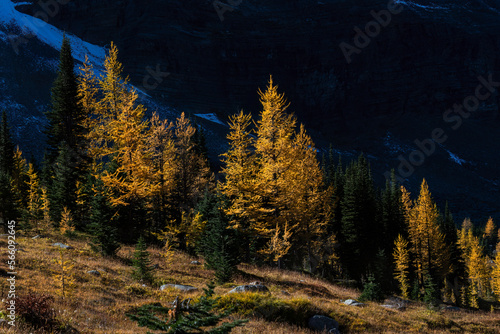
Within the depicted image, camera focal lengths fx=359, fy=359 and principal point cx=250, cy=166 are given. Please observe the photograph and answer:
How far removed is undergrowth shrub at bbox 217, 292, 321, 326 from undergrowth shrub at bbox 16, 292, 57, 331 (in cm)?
526

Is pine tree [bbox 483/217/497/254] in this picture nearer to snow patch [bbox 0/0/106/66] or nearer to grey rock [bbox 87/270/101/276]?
grey rock [bbox 87/270/101/276]

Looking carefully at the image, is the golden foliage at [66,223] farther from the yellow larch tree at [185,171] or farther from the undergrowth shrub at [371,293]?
the undergrowth shrub at [371,293]

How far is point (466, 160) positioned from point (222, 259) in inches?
8577

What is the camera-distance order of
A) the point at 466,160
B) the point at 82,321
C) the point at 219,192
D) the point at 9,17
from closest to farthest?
the point at 82,321 < the point at 219,192 < the point at 9,17 < the point at 466,160

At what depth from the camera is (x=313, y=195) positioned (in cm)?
2703

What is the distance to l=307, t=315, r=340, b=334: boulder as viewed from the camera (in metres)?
12.3

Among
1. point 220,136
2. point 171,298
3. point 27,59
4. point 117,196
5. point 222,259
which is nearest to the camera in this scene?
point 171,298

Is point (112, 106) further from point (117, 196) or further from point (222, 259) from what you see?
point (222, 259)

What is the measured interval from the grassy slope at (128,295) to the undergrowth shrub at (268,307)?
0.09 m

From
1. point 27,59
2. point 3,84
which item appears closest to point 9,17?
point 27,59

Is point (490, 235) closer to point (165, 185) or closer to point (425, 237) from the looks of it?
point (425, 237)

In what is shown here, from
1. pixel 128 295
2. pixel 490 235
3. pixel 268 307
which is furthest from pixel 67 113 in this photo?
pixel 490 235

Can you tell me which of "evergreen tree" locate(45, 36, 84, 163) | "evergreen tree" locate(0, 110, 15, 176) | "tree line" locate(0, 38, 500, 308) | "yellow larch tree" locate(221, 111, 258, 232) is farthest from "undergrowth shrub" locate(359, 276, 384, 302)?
→ "evergreen tree" locate(0, 110, 15, 176)

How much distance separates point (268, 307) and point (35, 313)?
7.20 metres
